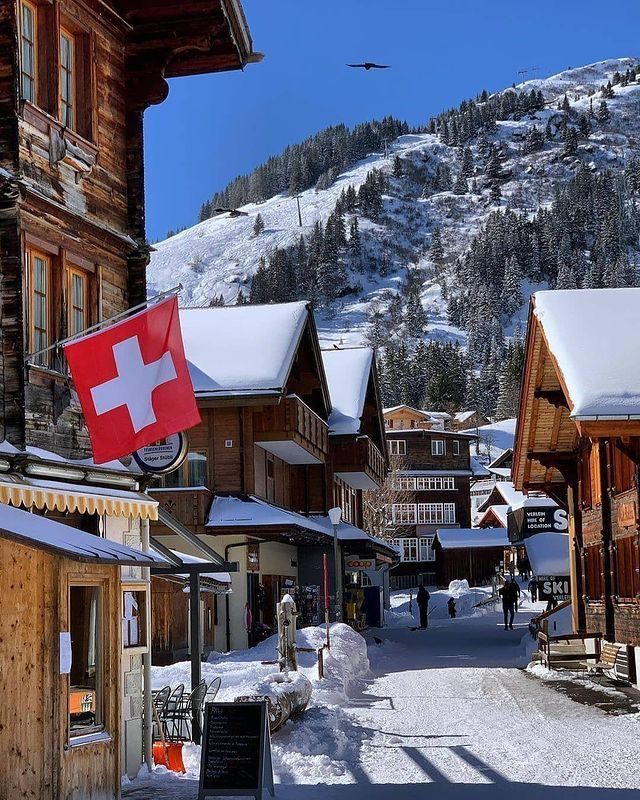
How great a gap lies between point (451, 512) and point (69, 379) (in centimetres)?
7845

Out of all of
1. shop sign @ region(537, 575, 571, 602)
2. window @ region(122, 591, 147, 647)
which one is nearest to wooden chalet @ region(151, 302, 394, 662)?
shop sign @ region(537, 575, 571, 602)

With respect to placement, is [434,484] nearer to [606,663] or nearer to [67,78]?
[606,663]

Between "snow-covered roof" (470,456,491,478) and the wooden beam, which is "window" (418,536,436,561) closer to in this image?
"snow-covered roof" (470,456,491,478)

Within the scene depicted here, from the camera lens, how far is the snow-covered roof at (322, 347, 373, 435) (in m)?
43.4

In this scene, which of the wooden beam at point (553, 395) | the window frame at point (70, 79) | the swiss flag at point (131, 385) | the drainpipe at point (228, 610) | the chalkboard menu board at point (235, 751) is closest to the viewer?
the chalkboard menu board at point (235, 751)

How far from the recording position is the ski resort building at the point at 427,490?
287 feet

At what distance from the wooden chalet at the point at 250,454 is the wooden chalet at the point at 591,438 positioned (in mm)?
7132

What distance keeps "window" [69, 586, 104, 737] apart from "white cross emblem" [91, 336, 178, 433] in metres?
1.73

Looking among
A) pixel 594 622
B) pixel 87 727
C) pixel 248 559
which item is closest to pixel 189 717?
pixel 87 727

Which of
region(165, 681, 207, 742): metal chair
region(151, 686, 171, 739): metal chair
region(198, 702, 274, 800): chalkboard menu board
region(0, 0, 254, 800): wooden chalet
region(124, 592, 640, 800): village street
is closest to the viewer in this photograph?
region(198, 702, 274, 800): chalkboard menu board

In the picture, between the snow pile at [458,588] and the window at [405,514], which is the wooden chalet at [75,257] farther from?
the window at [405,514]

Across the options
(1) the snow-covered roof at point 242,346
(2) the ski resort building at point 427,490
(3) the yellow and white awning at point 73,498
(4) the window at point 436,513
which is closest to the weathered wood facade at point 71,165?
(3) the yellow and white awning at point 73,498

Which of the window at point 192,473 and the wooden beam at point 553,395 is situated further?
the window at point 192,473

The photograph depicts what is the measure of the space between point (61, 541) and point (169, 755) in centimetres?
420
